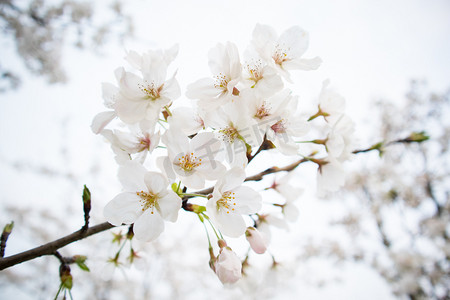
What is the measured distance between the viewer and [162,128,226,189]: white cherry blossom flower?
1.95ft

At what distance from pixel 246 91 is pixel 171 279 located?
11.5 metres

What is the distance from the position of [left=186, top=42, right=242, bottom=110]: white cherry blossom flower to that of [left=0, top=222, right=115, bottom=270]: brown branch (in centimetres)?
42

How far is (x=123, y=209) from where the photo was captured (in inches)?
24.1

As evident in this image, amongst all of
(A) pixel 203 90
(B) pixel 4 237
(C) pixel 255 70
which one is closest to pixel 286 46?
(C) pixel 255 70

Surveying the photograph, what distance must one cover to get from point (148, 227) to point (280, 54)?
645mm

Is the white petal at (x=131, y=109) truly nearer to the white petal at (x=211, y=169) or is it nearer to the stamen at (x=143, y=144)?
the stamen at (x=143, y=144)

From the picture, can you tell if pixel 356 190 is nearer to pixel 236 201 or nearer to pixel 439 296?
pixel 439 296

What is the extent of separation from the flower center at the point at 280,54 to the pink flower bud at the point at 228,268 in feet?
1.91

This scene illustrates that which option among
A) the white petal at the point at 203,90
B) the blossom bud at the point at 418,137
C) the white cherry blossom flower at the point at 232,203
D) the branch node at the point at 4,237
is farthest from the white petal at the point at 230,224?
the blossom bud at the point at 418,137

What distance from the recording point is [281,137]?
682 millimetres

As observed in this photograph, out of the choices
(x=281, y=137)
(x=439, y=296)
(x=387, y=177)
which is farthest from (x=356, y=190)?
(x=281, y=137)

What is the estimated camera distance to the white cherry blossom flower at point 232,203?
1.96 ft

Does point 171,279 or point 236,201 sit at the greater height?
point 236,201

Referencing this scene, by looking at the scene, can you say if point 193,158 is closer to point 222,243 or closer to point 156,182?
point 156,182
